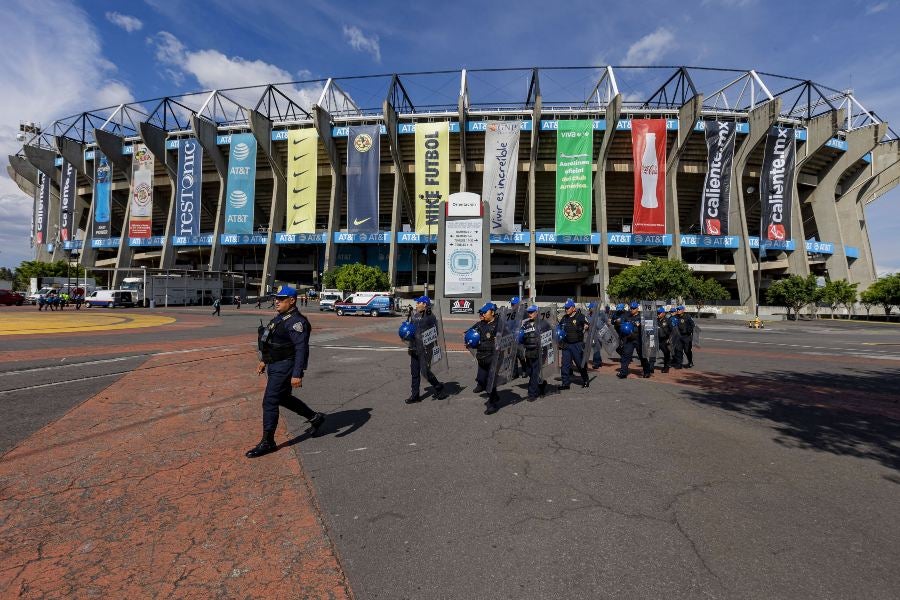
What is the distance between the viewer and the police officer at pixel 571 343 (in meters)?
7.97

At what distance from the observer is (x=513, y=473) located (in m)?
4.04

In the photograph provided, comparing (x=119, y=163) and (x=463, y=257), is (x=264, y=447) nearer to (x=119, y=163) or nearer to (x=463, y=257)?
(x=463, y=257)

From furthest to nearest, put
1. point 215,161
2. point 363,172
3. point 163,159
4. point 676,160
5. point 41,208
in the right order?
1. point 41,208
2. point 163,159
3. point 215,161
4. point 363,172
5. point 676,160

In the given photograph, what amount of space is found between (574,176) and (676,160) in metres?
12.2

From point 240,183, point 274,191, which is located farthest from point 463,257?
point 240,183

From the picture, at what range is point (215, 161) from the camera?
1998 inches

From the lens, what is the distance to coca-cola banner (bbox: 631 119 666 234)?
42.3 meters

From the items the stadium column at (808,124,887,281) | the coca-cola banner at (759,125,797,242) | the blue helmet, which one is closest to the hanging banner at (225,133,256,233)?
the blue helmet

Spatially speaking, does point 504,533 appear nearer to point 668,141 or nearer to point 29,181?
point 668,141

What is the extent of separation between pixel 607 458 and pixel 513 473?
1.16 metres

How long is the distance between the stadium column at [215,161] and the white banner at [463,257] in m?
35.0

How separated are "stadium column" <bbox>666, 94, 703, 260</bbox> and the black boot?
47666mm

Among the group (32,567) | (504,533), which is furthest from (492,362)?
(32,567)

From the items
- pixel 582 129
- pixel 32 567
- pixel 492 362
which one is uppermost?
pixel 582 129
